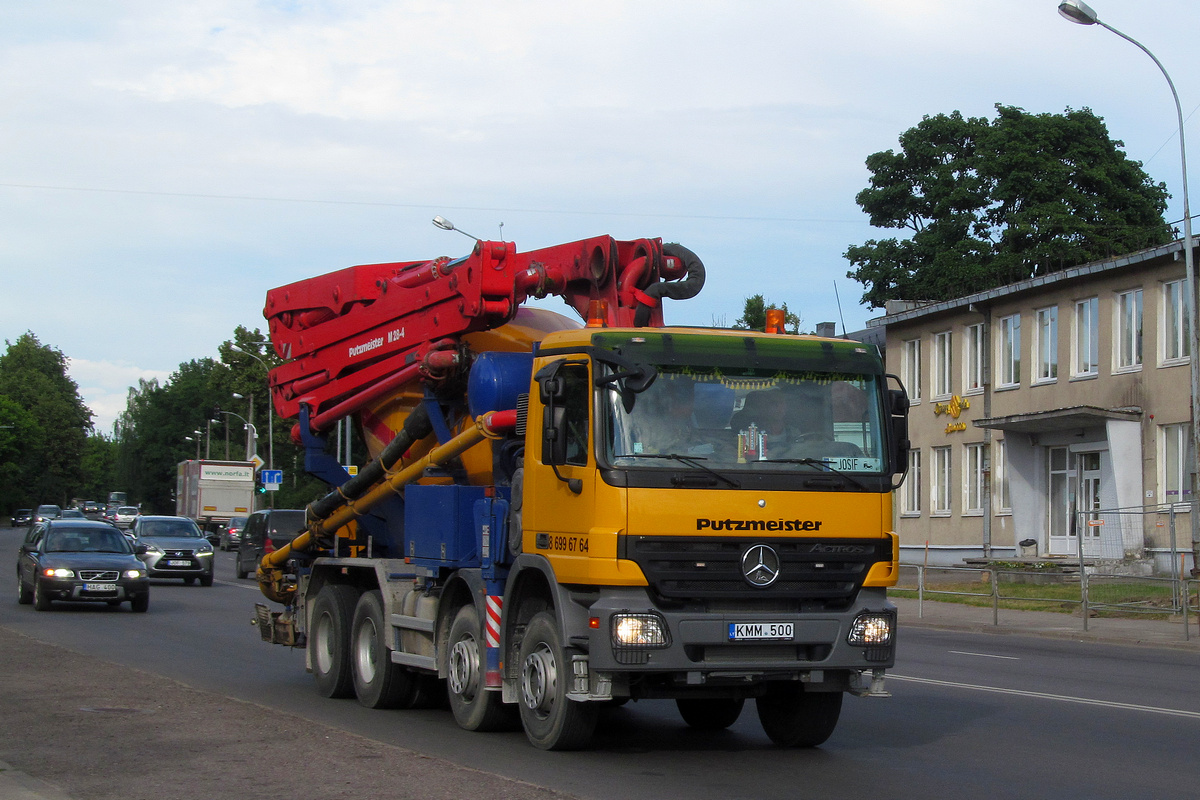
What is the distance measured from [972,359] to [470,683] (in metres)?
33.2

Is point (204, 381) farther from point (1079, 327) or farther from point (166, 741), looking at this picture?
point (166, 741)

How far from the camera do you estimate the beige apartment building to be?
107ft

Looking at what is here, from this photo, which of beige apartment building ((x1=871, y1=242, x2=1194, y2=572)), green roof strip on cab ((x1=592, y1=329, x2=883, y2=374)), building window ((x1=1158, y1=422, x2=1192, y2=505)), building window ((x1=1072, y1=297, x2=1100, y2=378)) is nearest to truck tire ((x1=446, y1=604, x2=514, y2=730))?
green roof strip on cab ((x1=592, y1=329, x2=883, y2=374))

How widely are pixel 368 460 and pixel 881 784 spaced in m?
6.13

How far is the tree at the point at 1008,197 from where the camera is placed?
52375 millimetres

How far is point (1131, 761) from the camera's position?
953 centimetres

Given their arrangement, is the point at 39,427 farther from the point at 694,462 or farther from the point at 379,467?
the point at 694,462

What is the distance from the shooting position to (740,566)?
9.02 metres

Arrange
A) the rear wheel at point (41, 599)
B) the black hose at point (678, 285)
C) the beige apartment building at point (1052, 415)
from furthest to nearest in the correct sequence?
the beige apartment building at point (1052, 415), the rear wheel at point (41, 599), the black hose at point (678, 285)

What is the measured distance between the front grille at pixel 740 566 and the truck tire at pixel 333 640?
4.93 meters

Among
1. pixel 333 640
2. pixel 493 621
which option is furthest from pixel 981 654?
pixel 493 621

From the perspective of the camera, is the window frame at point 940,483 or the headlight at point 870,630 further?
the window frame at point 940,483

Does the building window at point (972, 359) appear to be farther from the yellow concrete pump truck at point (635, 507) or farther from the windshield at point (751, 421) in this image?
the windshield at point (751, 421)

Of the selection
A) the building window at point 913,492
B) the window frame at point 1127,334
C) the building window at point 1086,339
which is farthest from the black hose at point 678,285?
the building window at point 913,492
